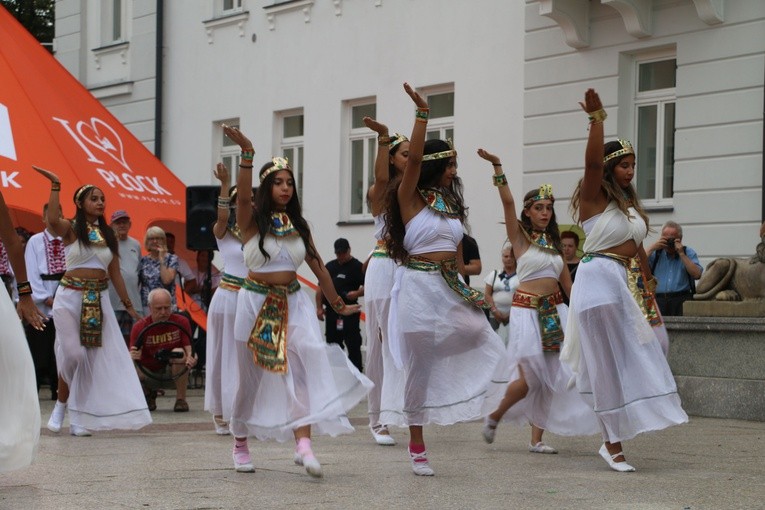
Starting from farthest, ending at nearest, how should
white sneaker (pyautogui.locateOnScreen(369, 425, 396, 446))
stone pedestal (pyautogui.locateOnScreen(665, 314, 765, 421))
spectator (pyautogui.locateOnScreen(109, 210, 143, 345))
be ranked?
spectator (pyautogui.locateOnScreen(109, 210, 143, 345)), stone pedestal (pyautogui.locateOnScreen(665, 314, 765, 421)), white sneaker (pyautogui.locateOnScreen(369, 425, 396, 446))

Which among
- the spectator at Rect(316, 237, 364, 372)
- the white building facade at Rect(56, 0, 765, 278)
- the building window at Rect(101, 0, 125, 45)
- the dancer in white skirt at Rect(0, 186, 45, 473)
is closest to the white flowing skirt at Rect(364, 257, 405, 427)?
the dancer in white skirt at Rect(0, 186, 45, 473)

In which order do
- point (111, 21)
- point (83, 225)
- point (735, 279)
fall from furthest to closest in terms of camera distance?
point (111, 21) → point (735, 279) → point (83, 225)

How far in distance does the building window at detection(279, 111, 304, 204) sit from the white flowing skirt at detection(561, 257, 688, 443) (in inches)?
595

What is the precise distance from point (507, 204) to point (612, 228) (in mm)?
1004

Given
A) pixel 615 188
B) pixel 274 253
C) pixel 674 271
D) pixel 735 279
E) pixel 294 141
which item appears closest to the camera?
pixel 274 253

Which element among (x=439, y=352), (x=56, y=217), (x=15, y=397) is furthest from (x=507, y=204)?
(x=15, y=397)

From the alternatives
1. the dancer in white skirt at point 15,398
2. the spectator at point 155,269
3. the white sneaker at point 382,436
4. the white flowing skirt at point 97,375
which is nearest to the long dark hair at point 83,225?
the white flowing skirt at point 97,375

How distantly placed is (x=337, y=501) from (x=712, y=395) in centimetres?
677

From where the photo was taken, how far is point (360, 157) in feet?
74.0

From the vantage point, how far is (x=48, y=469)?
8.41 m

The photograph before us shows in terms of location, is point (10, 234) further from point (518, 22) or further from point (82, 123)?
point (518, 22)

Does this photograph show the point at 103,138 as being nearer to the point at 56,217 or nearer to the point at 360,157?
the point at 360,157

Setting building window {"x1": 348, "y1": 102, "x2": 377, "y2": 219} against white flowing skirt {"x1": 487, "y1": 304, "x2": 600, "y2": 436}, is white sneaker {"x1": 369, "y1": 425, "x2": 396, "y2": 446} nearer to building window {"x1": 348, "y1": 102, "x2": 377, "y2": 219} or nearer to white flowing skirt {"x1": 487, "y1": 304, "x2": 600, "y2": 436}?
white flowing skirt {"x1": 487, "y1": 304, "x2": 600, "y2": 436}

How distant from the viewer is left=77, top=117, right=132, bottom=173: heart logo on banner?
18422 mm
